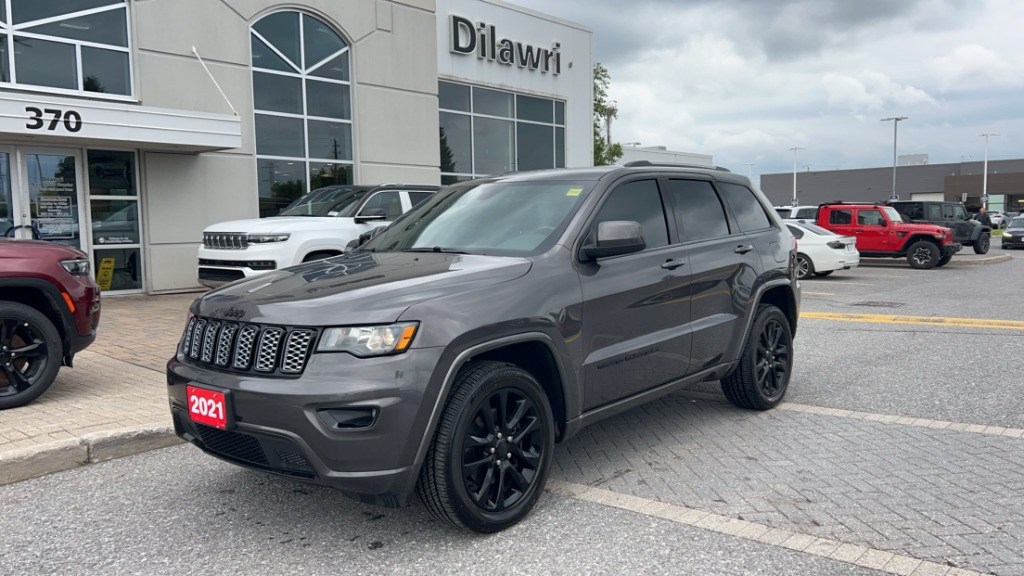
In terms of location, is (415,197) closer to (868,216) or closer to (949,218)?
(868,216)

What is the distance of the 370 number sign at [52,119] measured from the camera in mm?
10914

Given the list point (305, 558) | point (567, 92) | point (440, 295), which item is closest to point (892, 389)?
point (440, 295)

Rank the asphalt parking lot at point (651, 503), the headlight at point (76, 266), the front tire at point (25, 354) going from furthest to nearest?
1. the headlight at point (76, 266)
2. the front tire at point (25, 354)
3. the asphalt parking lot at point (651, 503)

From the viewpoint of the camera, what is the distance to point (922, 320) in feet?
35.8

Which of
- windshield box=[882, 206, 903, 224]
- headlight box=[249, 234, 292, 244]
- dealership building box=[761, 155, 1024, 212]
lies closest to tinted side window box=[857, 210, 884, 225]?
windshield box=[882, 206, 903, 224]

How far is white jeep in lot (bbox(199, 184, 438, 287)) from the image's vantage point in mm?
9617

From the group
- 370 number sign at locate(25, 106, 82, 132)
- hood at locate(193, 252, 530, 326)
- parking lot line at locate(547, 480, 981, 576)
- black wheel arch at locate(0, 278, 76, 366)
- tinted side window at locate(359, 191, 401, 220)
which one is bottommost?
parking lot line at locate(547, 480, 981, 576)

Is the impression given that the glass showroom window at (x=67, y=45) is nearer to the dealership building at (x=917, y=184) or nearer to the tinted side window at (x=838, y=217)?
the tinted side window at (x=838, y=217)

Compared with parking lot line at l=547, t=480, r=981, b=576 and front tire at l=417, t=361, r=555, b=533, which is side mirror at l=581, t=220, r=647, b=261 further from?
parking lot line at l=547, t=480, r=981, b=576

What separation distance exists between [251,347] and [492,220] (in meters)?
1.69

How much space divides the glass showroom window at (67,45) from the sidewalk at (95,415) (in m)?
5.97

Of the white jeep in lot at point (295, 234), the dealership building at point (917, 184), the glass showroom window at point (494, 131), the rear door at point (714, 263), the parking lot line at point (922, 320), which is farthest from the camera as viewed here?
the dealership building at point (917, 184)

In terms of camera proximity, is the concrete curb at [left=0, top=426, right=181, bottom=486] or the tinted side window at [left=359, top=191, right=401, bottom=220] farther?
the tinted side window at [left=359, top=191, right=401, bottom=220]

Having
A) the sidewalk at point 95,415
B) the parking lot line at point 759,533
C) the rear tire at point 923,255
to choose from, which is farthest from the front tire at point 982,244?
the parking lot line at point 759,533
